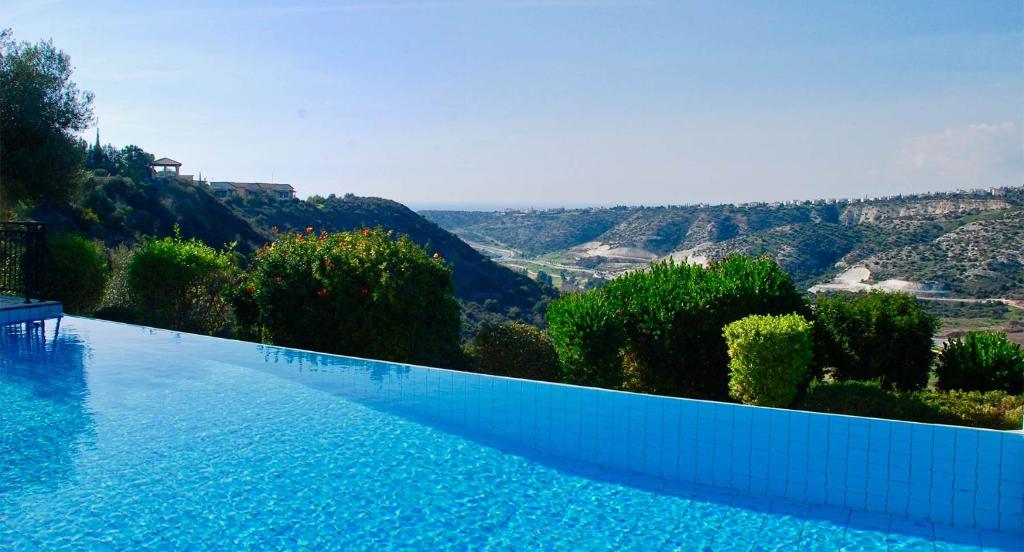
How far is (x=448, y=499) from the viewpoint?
6.15m

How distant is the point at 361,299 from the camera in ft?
32.8

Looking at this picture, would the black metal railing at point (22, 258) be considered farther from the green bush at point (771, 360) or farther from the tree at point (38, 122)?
the green bush at point (771, 360)

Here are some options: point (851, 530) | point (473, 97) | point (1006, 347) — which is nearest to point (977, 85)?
point (1006, 347)

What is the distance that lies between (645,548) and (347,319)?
585 cm

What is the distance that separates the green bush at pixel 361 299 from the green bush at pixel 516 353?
15.0 inches

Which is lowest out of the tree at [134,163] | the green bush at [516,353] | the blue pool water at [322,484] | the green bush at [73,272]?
the blue pool water at [322,484]

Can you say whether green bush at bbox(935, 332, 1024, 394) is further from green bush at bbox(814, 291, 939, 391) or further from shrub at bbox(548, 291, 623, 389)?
shrub at bbox(548, 291, 623, 389)

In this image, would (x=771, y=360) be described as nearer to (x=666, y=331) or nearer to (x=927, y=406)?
(x=927, y=406)

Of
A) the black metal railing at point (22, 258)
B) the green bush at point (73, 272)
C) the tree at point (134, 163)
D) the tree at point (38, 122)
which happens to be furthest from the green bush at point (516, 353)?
the tree at point (134, 163)

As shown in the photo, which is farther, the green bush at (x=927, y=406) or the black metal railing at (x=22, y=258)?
the black metal railing at (x=22, y=258)

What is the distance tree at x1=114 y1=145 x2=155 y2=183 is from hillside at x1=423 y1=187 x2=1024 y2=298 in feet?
73.3

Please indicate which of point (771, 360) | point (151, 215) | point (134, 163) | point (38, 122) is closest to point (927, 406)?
point (771, 360)

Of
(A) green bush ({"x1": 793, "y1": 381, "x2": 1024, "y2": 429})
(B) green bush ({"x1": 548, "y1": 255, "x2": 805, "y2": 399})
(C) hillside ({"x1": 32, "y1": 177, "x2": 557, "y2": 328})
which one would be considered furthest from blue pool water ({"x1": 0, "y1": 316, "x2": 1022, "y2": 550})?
(C) hillside ({"x1": 32, "y1": 177, "x2": 557, "y2": 328})

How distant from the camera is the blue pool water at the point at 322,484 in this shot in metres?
5.37
